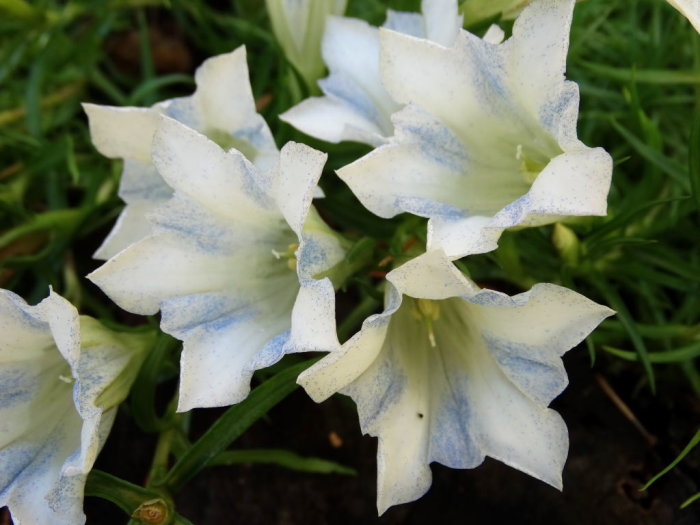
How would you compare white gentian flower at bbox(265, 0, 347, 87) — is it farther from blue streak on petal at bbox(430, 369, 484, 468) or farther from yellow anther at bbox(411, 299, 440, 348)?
blue streak on petal at bbox(430, 369, 484, 468)

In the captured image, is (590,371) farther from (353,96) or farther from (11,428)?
(11,428)

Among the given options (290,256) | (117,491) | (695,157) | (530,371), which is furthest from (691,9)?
(117,491)

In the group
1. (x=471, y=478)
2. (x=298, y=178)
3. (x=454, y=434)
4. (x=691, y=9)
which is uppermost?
(x=691, y=9)

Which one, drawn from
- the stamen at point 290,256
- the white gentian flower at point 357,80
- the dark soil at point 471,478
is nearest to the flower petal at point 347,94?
the white gentian flower at point 357,80

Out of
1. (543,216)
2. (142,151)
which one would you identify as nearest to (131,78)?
(142,151)

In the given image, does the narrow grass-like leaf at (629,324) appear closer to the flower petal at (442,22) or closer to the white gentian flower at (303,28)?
the flower petal at (442,22)

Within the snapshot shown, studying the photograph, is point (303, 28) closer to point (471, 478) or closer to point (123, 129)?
point (123, 129)

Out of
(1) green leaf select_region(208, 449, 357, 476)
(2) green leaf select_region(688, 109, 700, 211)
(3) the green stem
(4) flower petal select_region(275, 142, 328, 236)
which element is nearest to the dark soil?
(1) green leaf select_region(208, 449, 357, 476)
